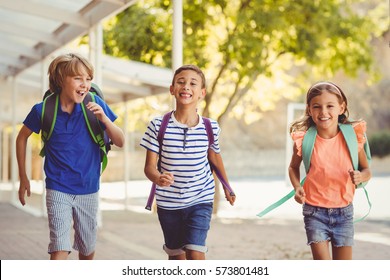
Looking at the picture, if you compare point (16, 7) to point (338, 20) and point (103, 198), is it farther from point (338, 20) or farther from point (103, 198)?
point (103, 198)

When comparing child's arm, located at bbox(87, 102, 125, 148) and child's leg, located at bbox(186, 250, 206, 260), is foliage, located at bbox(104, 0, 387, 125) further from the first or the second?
child's leg, located at bbox(186, 250, 206, 260)

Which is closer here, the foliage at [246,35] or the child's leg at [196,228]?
the child's leg at [196,228]

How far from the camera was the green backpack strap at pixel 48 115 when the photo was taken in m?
3.87

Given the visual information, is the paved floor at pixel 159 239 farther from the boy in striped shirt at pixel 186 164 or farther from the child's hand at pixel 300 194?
the child's hand at pixel 300 194

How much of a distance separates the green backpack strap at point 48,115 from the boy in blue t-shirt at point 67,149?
0.07 feet

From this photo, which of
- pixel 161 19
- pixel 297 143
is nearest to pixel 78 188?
pixel 297 143

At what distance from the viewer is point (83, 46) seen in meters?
15.7

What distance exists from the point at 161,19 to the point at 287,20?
2.29 metres

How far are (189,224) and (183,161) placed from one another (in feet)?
1.06

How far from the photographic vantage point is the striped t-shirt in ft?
12.5

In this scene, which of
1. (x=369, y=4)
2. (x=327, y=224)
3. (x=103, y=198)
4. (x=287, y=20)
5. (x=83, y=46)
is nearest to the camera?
(x=327, y=224)

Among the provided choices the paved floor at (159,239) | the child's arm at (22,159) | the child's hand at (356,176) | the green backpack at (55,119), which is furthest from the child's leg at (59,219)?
the paved floor at (159,239)

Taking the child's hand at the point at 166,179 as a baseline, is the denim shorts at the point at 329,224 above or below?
below

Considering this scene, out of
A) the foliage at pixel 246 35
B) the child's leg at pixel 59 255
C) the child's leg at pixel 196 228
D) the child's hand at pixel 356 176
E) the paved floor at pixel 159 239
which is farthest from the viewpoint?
the foliage at pixel 246 35
